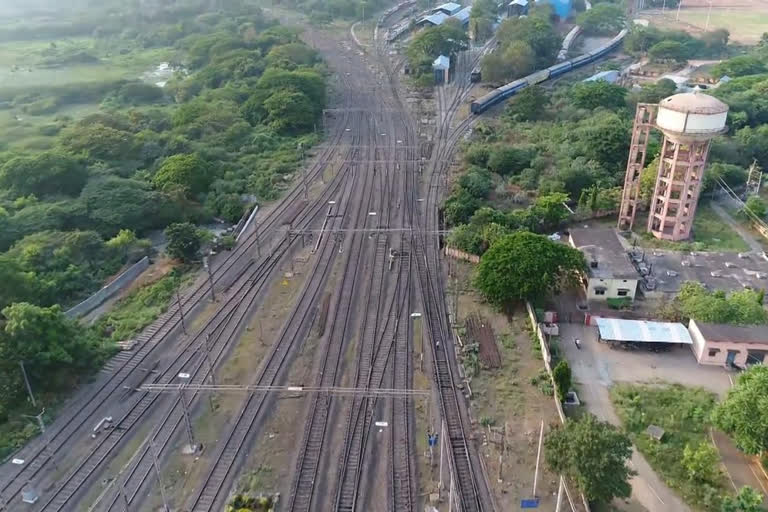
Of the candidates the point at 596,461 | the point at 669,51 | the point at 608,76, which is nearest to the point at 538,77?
the point at 608,76

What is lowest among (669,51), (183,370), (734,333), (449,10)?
(183,370)

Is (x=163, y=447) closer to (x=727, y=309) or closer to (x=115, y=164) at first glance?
(x=727, y=309)

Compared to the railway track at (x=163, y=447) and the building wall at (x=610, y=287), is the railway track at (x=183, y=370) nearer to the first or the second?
the railway track at (x=163, y=447)

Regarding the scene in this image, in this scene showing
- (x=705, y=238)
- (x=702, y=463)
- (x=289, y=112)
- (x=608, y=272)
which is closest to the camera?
(x=702, y=463)

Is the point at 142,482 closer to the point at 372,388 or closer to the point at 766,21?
the point at 372,388

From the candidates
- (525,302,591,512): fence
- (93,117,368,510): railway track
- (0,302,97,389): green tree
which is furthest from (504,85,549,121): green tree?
(0,302,97,389): green tree
